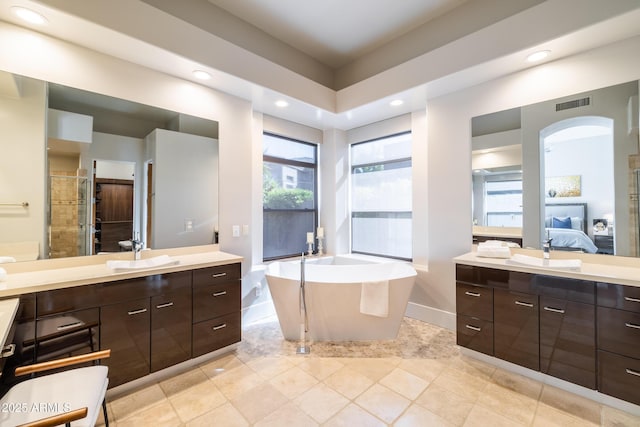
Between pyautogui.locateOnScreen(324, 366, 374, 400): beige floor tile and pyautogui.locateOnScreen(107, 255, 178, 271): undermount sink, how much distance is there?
1.66 meters

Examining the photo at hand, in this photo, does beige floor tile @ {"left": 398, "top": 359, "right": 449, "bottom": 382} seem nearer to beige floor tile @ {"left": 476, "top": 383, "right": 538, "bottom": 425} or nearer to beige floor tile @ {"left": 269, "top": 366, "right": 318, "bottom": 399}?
beige floor tile @ {"left": 476, "top": 383, "right": 538, "bottom": 425}

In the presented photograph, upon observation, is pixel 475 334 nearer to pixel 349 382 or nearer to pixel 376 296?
pixel 376 296

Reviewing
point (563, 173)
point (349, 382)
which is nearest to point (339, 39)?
point (563, 173)

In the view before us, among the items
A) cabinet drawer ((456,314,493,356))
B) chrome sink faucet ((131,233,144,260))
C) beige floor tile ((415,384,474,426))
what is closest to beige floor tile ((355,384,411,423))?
beige floor tile ((415,384,474,426))

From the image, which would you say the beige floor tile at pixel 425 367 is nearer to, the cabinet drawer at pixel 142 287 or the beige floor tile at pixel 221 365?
the beige floor tile at pixel 221 365

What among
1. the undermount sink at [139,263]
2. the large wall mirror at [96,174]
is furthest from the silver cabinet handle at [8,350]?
the large wall mirror at [96,174]

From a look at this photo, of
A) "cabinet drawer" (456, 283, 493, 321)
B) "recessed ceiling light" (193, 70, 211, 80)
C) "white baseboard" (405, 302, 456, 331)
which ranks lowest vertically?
"white baseboard" (405, 302, 456, 331)

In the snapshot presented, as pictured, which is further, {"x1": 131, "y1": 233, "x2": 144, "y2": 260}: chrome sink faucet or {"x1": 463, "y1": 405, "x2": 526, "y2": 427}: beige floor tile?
{"x1": 131, "y1": 233, "x2": 144, "y2": 260}: chrome sink faucet

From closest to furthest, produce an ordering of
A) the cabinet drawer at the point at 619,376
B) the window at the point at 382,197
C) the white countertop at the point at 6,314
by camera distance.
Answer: the white countertop at the point at 6,314, the cabinet drawer at the point at 619,376, the window at the point at 382,197

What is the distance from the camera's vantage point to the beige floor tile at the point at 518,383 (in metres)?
2.03

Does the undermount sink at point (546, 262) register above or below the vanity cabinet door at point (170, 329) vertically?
above

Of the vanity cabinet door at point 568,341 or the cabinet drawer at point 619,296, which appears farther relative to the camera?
the vanity cabinet door at point 568,341

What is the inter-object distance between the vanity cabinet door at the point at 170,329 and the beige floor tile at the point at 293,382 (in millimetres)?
812

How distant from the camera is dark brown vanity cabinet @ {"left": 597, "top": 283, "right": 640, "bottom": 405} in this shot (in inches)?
68.7
